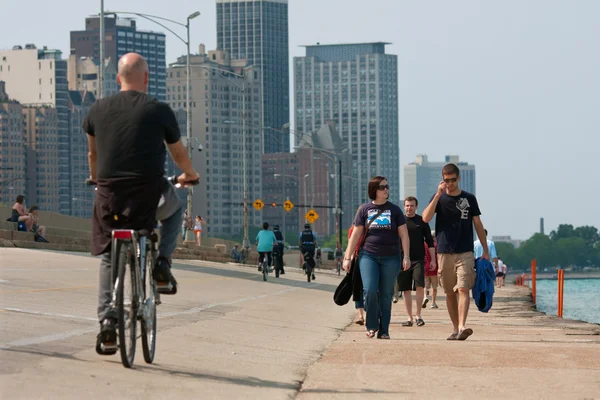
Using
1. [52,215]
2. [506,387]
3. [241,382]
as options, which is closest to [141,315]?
[241,382]

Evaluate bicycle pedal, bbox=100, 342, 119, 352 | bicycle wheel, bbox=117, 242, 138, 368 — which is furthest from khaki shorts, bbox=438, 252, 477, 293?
bicycle pedal, bbox=100, 342, 119, 352

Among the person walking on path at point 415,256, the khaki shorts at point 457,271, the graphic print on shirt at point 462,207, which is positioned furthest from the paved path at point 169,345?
the graphic print on shirt at point 462,207

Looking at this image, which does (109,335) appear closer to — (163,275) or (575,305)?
(163,275)

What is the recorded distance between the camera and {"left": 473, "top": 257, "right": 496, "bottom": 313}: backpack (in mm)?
13758

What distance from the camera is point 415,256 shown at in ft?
61.1

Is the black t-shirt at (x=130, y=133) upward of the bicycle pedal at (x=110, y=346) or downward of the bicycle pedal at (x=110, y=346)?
upward

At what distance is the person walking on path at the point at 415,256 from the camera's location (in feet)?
58.1

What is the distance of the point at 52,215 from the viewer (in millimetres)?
48094

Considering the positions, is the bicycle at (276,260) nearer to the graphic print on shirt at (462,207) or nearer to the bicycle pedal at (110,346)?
the graphic print on shirt at (462,207)

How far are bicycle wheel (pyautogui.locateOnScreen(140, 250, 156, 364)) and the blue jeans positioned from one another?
17.6 ft

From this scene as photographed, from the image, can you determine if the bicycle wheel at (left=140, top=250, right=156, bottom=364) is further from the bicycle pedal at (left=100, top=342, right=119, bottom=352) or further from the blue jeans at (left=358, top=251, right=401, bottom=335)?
the blue jeans at (left=358, top=251, right=401, bottom=335)

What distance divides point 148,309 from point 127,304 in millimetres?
288

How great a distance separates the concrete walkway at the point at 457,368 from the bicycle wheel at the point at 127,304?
110cm

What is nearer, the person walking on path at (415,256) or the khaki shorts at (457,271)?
the khaki shorts at (457,271)
